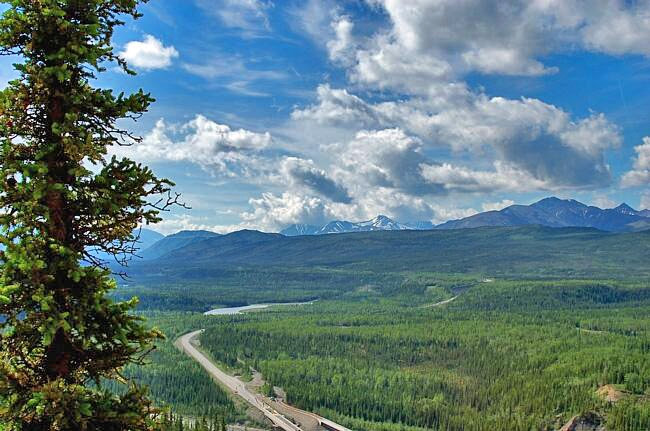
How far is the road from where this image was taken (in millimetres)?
114312

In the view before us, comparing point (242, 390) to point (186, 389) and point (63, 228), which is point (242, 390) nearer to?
point (186, 389)

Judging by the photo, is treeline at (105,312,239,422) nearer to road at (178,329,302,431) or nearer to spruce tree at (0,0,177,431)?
road at (178,329,302,431)

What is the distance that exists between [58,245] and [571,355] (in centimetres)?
17332

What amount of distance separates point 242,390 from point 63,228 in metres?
135

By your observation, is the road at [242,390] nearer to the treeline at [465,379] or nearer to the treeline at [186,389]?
the treeline at [186,389]

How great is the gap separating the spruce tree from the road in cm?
10262

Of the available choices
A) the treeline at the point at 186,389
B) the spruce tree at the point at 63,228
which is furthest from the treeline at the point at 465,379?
the spruce tree at the point at 63,228

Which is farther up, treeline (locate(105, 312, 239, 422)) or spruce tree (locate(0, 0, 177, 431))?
spruce tree (locate(0, 0, 177, 431))

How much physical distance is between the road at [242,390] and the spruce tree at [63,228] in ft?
337

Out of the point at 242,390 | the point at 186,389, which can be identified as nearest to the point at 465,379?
the point at 242,390

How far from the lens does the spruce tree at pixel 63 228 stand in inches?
518

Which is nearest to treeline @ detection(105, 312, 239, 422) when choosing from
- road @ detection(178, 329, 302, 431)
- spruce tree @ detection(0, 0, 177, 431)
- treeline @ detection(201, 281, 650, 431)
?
road @ detection(178, 329, 302, 431)

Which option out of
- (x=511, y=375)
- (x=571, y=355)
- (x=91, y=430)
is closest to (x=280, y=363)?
(x=511, y=375)

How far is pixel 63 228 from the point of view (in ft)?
47.2
